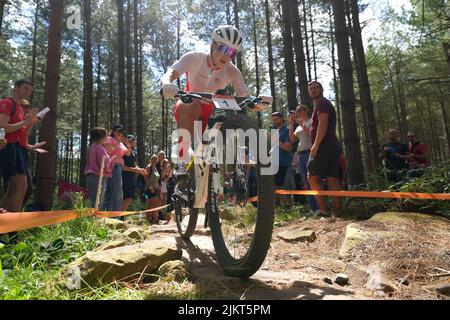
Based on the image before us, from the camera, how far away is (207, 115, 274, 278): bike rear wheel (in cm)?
228

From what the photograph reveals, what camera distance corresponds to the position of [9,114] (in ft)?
14.8

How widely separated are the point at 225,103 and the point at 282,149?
15.2 feet

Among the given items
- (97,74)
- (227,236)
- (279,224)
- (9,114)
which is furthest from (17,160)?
(97,74)

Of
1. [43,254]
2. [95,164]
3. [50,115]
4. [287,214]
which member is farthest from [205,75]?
[50,115]

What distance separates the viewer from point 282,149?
24.4ft

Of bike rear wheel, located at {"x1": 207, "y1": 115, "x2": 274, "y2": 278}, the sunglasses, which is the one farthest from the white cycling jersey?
bike rear wheel, located at {"x1": 207, "y1": 115, "x2": 274, "y2": 278}

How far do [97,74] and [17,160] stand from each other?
20.8 meters

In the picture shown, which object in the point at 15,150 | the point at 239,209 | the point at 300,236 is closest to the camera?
the point at 239,209

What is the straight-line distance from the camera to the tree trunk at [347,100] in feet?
22.5

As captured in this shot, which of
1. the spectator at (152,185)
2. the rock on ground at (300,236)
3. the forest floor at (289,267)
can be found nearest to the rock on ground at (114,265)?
the forest floor at (289,267)

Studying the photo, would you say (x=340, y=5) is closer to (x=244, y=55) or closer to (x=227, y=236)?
(x=227, y=236)

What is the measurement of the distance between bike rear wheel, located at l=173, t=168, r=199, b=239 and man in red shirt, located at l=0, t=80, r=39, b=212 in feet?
6.37

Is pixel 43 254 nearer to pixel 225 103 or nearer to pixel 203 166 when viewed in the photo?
pixel 203 166

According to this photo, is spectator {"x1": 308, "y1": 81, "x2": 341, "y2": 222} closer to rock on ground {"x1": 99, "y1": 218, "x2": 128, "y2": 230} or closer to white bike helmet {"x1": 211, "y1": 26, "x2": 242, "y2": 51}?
white bike helmet {"x1": 211, "y1": 26, "x2": 242, "y2": 51}
